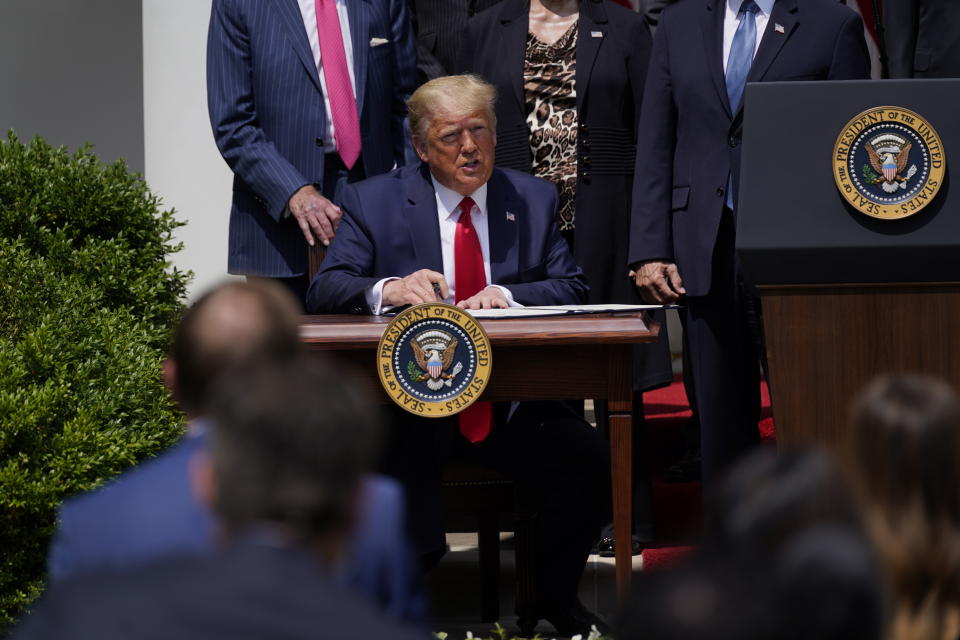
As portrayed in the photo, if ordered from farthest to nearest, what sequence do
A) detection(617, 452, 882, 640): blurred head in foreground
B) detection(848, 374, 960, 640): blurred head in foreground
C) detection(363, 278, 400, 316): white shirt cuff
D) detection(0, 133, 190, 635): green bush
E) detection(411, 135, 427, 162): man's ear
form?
1. detection(411, 135, 427, 162): man's ear
2. detection(363, 278, 400, 316): white shirt cuff
3. detection(0, 133, 190, 635): green bush
4. detection(848, 374, 960, 640): blurred head in foreground
5. detection(617, 452, 882, 640): blurred head in foreground

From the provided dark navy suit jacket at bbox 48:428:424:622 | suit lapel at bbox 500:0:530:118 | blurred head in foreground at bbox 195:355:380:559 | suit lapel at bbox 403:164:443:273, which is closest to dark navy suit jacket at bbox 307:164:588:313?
suit lapel at bbox 403:164:443:273

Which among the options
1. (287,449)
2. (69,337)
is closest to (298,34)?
(69,337)

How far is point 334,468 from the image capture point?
128 centimetres

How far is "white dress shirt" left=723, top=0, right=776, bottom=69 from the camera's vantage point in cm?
416

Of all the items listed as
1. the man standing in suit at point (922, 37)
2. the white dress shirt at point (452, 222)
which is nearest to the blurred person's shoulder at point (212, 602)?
the white dress shirt at point (452, 222)

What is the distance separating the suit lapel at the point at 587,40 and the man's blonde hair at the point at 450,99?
529 mm

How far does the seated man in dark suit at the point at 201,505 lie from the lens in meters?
1.62

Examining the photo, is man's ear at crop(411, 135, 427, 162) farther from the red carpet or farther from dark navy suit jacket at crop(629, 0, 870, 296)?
the red carpet

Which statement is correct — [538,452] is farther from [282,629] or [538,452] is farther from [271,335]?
[282,629]

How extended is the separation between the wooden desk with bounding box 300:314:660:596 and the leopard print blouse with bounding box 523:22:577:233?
117 centimetres

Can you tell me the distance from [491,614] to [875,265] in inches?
62.7

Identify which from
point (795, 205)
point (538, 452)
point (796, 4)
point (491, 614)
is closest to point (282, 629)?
point (795, 205)

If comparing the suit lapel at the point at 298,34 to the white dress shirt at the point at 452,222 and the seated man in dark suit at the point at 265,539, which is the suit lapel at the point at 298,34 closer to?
the white dress shirt at the point at 452,222

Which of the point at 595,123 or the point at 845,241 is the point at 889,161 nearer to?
the point at 845,241
